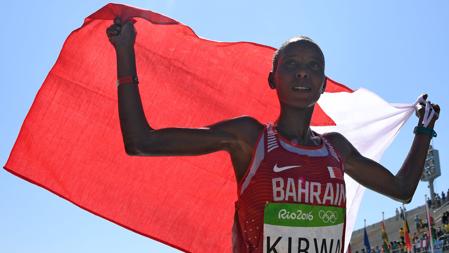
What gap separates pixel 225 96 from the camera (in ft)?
15.0

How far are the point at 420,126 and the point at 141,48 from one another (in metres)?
2.05

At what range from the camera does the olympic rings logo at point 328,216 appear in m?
3.25

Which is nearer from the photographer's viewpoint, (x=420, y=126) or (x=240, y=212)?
(x=240, y=212)

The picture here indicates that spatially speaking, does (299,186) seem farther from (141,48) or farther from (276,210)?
(141,48)

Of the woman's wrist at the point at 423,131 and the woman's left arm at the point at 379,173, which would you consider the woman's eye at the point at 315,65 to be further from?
the woman's wrist at the point at 423,131

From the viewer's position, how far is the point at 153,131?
3.19m

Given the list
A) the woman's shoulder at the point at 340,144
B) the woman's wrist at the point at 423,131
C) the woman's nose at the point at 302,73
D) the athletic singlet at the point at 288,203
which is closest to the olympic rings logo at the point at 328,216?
the athletic singlet at the point at 288,203

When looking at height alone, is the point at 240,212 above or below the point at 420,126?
below

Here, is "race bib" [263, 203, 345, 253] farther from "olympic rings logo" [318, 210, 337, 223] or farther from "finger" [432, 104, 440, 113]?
"finger" [432, 104, 440, 113]

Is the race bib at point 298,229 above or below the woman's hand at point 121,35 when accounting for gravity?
below

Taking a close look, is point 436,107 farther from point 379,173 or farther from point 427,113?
point 379,173

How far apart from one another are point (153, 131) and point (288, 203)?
2.59 ft

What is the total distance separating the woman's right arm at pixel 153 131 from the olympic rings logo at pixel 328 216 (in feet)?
1.70

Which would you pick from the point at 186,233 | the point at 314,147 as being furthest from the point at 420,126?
the point at 186,233
